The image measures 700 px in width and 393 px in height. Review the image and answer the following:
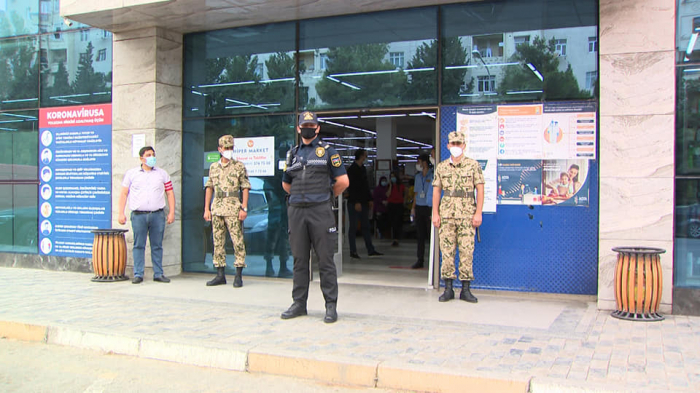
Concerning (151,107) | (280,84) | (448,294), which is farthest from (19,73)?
(448,294)

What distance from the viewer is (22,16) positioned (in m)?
10.1

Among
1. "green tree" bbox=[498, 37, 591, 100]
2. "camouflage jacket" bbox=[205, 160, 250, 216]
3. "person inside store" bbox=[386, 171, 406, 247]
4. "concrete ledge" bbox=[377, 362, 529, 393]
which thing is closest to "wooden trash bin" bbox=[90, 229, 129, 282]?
"camouflage jacket" bbox=[205, 160, 250, 216]

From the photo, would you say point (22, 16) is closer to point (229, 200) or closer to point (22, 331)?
point (229, 200)

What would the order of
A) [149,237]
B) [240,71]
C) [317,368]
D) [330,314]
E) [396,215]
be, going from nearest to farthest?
[317,368], [330,314], [149,237], [240,71], [396,215]

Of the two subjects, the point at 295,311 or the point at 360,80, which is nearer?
the point at 295,311

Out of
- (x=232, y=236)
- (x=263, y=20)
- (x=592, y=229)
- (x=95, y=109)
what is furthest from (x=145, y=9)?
(x=592, y=229)

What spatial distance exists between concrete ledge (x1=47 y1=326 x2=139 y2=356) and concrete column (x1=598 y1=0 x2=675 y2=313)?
5073 millimetres

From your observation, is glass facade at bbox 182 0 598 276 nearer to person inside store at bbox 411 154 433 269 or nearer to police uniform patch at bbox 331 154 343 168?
police uniform patch at bbox 331 154 343 168

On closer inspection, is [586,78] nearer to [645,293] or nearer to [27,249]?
[645,293]

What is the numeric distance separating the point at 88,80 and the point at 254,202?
3640 millimetres

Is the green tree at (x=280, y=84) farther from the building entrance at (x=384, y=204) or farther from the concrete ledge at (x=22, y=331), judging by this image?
the concrete ledge at (x=22, y=331)

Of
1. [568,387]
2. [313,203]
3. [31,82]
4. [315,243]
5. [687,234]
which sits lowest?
[568,387]

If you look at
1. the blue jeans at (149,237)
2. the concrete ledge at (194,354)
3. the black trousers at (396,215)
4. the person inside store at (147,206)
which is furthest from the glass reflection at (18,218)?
the black trousers at (396,215)

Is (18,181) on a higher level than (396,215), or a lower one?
higher
